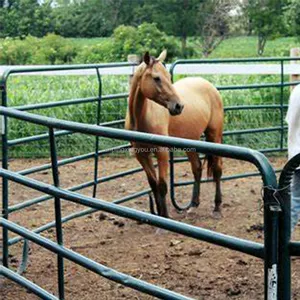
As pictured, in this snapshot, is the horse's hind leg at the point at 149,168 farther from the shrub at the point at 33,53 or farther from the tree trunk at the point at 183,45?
the tree trunk at the point at 183,45

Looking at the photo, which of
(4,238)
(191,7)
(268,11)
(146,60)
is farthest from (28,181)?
(191,7)

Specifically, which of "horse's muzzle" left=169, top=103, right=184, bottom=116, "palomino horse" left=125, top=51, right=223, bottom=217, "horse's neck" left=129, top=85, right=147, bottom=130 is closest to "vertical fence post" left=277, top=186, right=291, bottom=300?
"palomino horse" left=125, top=51, right=223, bottom=217

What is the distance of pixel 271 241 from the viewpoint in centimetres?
181

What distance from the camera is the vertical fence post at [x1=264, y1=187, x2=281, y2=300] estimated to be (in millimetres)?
1794

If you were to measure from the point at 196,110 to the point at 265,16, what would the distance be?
24.8 m

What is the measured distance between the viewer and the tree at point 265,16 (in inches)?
1158

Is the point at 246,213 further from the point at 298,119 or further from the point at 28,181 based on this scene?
the point at 28,181

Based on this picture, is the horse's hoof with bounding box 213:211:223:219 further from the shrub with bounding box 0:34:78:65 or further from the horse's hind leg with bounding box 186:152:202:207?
the shrub with bounding box 0:34:78:65

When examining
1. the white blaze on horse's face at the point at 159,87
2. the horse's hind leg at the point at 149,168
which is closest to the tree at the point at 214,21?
the horse's hind leg at the point at 149,168

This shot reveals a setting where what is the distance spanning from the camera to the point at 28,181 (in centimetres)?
301

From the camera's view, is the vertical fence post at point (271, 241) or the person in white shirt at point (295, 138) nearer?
the vertical fence post at point (271, 241)

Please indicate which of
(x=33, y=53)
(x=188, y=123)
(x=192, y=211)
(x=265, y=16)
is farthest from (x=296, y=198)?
(x=265, y=16)

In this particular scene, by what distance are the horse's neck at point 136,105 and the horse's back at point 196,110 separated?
44 cm

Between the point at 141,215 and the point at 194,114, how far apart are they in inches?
149
